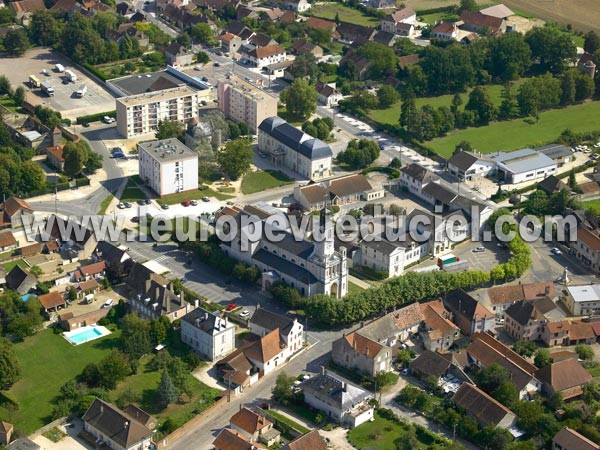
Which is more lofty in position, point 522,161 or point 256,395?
point 522,161

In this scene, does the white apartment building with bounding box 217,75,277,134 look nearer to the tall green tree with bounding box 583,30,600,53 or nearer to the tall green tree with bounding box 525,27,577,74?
the tall green tree with bounding box 525,27,577,74

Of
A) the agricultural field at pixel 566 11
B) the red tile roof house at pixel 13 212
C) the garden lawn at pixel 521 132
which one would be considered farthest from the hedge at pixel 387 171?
the agricultural field at pixel 566 11

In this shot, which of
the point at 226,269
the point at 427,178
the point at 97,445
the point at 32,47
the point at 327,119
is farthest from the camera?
the point at 32,47

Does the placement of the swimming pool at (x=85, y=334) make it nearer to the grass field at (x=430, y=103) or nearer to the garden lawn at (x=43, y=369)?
the garden lawn at (x=43, y=369)

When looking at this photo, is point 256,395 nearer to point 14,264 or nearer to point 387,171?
point 14,264

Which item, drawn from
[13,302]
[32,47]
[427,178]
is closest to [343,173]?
[427,178]

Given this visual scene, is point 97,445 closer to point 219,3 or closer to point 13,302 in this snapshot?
point 13,302

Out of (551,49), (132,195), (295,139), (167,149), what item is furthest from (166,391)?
(551,49)
